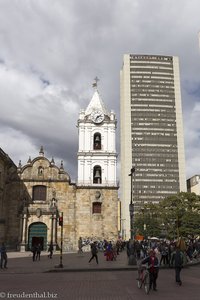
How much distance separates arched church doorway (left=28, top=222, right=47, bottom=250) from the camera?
4012 centimetres

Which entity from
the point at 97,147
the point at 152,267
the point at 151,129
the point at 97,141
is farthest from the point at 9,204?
the point at 151,129

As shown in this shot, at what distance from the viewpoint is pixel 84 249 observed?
123 feet

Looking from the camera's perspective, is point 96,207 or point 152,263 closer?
point 152,263

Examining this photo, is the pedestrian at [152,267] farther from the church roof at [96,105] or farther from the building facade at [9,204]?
the church roof at [96,105]

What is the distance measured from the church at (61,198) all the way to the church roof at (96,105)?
105 inches

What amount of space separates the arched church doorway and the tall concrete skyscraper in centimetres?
8167

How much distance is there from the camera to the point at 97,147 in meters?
44.5

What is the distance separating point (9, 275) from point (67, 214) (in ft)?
79.8

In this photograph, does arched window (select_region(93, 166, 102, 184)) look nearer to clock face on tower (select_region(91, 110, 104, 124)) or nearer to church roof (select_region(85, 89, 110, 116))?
clock face on tower (select_region(91, 110, 104, 124))

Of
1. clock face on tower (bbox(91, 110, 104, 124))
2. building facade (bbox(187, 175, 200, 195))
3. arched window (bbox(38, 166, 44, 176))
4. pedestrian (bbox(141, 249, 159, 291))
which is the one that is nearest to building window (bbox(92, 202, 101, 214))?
arched window (bbox(38, 166, 44, 176))

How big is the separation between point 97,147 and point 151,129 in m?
90.3

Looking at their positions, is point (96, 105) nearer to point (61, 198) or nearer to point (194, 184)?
point (61, 198)

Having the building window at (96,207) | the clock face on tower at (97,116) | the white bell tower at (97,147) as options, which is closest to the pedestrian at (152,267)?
the building window at (96,207)

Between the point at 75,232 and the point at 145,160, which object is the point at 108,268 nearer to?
the point at 75,232
